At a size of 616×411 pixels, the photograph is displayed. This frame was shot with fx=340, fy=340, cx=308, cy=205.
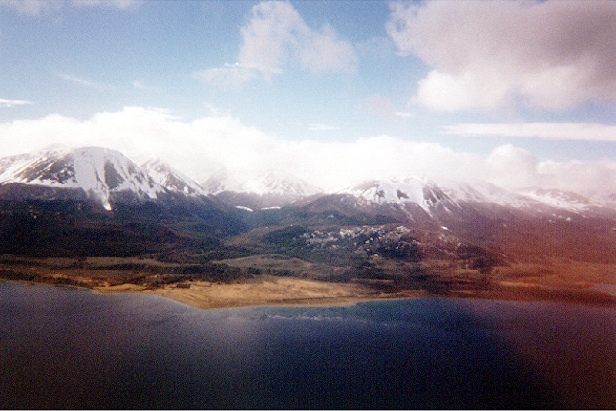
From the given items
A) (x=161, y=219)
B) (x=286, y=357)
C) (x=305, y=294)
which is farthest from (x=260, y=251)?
(x=286, y=357)

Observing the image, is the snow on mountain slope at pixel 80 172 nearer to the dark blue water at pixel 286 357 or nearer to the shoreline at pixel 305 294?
the shoreline at pixel 305 294

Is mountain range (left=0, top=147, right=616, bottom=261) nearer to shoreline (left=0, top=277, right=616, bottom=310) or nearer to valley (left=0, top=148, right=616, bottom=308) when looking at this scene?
valley (left=0, top=148, right=616, bottom=308)

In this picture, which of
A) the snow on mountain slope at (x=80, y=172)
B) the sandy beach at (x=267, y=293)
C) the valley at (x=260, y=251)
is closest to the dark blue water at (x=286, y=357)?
the sandy beach at (x=267, y=293)

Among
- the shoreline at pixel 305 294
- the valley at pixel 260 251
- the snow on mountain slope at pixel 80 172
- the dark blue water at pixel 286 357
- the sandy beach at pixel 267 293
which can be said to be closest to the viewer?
the dark blue water at pixel 286 357

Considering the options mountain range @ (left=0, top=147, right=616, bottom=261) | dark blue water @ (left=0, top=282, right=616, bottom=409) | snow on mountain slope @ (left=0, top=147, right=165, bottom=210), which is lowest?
dark blue water @ (left=0, top=282, right=616, bottom=409)

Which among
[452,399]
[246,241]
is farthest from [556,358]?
[246,241]

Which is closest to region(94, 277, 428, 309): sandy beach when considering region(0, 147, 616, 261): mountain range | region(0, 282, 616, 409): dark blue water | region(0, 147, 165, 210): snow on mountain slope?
region(0, 282, 616, 409): dark blue water

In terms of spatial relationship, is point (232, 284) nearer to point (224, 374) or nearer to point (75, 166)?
point (224, 374)
